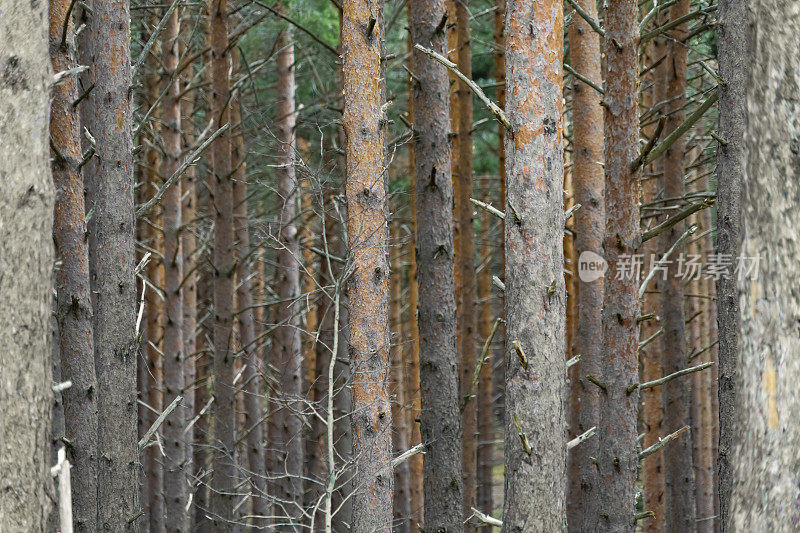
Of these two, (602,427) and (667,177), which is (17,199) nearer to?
(602,427)

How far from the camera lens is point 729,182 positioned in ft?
17.2

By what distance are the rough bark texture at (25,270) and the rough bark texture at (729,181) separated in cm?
403

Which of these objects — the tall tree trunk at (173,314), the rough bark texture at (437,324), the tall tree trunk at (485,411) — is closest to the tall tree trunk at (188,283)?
the tall tree trunk at (173,314)

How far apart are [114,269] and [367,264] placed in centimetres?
176

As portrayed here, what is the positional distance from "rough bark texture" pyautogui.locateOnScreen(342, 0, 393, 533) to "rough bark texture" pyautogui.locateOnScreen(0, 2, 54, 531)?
3004 mm

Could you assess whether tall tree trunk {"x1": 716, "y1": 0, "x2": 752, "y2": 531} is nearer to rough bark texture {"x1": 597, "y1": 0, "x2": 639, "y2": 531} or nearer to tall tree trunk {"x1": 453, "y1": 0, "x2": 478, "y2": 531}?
rough bark texture {"x1": 597, "y1": 0, "x2": 639, "y2": 531}

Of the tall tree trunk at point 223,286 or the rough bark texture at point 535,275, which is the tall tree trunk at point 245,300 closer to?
the tall tree trunk at point 223,286

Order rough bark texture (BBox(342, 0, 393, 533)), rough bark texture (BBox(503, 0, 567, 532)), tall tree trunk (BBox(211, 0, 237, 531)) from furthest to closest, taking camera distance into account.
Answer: tall tree trunk (BBox(211, 0, 237, 531)) → rough bark texture (BBox(342, 0, 393, 533)) → rough bark texture (BBox(503, 0, 567, 532))

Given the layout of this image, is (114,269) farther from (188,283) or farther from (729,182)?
(188,283)

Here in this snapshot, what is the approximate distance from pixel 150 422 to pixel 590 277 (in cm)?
717

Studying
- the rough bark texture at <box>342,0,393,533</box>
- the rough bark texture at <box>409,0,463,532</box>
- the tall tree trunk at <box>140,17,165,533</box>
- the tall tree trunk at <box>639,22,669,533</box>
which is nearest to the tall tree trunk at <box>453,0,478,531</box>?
the tall tree trunk at <box>639,22,669,533</box>

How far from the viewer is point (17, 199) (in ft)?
9.94

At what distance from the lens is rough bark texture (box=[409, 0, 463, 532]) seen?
281 inches

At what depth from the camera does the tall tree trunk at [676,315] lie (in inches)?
359
